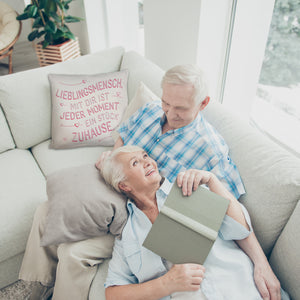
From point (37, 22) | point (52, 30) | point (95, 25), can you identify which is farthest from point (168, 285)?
point (95, 25)

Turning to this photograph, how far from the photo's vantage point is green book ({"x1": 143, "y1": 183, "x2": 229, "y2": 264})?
2.72 ft

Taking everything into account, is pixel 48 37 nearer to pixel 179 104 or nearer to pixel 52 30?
pixel 52 30

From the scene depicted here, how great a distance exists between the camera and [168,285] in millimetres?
842

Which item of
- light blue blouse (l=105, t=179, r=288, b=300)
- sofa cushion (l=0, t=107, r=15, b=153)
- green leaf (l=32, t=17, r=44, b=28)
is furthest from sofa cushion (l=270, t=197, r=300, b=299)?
green leaf (l=32, t=17, r=44, b=28)

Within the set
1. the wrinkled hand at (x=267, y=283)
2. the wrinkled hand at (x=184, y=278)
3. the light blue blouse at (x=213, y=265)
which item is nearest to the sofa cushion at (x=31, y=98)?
the light blue blouse at (x=213, y=265)

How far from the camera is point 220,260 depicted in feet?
2.97

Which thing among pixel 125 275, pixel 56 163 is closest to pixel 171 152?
pixel 125 275

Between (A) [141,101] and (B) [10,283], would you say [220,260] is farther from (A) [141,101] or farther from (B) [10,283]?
(B) [10,283]

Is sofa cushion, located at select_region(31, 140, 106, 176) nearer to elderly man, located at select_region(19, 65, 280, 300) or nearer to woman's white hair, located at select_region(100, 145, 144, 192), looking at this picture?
elderly man, located at select_region(19, 65, 280, 300)

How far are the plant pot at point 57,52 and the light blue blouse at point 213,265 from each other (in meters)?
2.37

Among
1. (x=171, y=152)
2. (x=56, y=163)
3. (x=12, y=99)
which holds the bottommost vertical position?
(x=56, y=163)

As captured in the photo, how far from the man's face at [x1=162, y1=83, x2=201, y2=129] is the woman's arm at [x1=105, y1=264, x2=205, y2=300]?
23.6 inches

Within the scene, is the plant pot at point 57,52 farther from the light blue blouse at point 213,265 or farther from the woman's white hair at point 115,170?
the light blue blouse at point 213,265

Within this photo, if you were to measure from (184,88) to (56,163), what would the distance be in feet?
3.18
